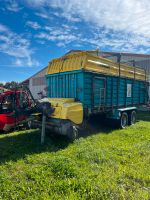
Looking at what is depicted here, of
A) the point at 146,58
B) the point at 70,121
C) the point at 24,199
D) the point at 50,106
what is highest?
the point at 146,58

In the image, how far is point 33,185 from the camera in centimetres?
407

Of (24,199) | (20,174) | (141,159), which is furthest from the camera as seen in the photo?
(141,159)

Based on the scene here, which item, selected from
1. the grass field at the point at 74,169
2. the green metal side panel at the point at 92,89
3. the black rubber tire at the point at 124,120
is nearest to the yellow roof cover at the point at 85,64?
the green metal side panel at the point at 92,89

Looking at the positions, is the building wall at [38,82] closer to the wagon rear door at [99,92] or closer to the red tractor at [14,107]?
the red tractor at [14,107]

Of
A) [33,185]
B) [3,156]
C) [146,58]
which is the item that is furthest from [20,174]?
[146,58]

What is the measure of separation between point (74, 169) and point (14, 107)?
15.6ft

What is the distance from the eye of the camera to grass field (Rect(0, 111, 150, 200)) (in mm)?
3846

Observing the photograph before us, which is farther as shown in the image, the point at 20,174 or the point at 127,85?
the point at 127,85

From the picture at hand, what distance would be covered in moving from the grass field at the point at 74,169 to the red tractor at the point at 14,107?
1.29 meters

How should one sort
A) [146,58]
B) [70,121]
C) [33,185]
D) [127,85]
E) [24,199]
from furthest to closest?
[146,58] < [127,85] < [70,121] < [33,185] < [24,199]

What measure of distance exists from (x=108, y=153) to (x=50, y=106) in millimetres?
2456

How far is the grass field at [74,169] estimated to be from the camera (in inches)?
151

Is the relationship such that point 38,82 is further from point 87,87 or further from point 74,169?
point 74,169

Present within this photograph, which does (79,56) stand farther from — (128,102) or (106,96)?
(128,102)
